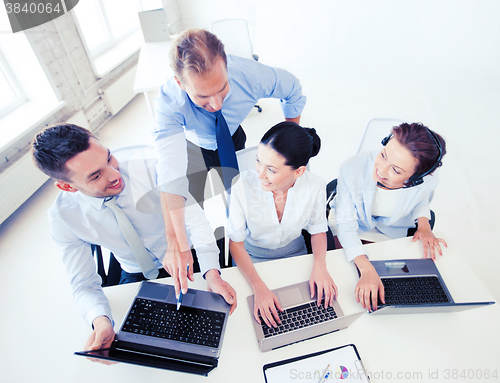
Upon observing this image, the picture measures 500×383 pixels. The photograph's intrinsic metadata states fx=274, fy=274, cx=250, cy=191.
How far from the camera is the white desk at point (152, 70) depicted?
97.0 inches

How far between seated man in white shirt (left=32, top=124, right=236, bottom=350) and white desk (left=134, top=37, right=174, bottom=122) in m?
1.52

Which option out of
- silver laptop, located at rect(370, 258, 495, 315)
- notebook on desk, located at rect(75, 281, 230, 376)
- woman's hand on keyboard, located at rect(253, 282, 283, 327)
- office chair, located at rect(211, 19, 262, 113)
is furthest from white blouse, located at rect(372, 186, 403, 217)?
Result: office chair, located at rect(211, 19, 262, 113)

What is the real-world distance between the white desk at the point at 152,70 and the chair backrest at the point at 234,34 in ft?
2.11

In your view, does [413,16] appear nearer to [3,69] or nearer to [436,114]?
[436,114]

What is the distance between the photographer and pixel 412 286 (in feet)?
3.44

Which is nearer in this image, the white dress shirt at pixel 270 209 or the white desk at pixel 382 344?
the white desk at pixel 382 344

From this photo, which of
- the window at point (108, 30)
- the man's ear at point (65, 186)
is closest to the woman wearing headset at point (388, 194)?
Result: the man's ear at point (65, 186)

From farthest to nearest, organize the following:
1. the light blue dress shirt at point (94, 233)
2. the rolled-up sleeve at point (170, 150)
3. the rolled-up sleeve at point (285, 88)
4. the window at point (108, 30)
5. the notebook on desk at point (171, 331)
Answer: the window at point (108, 30) → the rolled-up sleeve at point (285, 88) → the rolled-up sleeve at point (170, 150) → the light blue dress shirt at point (94, 233) → the notebook on desk at point (171, 331)

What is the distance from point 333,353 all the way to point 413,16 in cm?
491

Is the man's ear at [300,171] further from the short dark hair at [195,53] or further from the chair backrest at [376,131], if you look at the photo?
the chair backrest at [376,131]

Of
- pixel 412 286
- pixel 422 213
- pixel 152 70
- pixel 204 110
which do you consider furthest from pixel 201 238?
pixel 152 70

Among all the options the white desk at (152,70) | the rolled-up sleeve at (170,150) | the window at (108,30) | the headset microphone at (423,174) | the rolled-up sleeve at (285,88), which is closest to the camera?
the headset microphone at (423,174)

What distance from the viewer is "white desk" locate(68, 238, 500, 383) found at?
2.91ft

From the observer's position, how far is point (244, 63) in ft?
4.76
